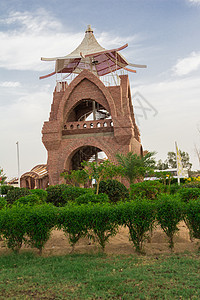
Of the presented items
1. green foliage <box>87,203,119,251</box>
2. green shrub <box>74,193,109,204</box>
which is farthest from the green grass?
green shrub <box>74,193,109,204</box>

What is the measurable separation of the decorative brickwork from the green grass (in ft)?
40.4

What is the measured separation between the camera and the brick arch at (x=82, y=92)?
18.5 meters

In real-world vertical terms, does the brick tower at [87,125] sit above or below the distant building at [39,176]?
above

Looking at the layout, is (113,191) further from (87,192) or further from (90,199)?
(90,199)

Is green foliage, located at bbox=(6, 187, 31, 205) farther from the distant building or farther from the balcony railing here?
the distant building

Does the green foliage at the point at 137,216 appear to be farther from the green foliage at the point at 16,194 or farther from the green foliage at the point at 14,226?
the green foliage at the point at 16,194

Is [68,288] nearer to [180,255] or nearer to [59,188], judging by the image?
[180,255]

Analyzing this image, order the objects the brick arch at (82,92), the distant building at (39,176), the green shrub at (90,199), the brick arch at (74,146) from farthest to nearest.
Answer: the distant building at (39,176)
the brick arch at (82,92)
the brick arch at (74,146)
the green shrub at (90,199)

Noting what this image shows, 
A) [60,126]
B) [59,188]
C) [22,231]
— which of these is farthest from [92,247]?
[60,126]

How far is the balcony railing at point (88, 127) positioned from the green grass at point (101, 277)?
13.2 meters

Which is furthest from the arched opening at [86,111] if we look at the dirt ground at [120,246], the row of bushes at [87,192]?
the dirt ground at [120,246]

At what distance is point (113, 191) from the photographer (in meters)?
10.5

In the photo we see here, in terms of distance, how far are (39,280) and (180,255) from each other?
8.06 feet

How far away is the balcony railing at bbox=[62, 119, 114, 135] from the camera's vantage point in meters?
18.1
